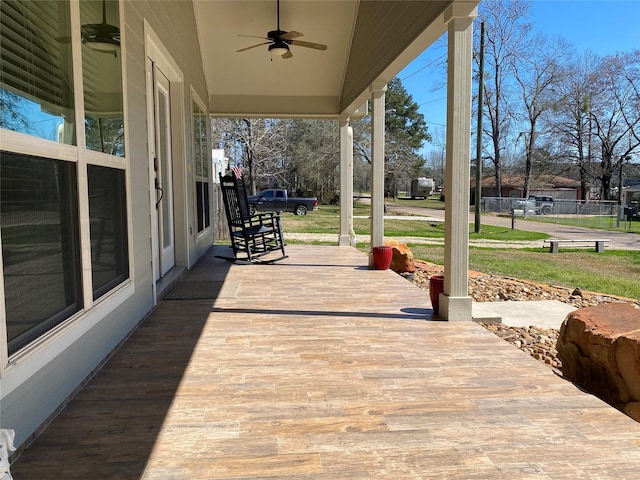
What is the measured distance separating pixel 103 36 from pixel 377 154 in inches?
141

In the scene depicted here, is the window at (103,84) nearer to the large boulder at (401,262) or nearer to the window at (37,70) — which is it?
the window at (37,70)

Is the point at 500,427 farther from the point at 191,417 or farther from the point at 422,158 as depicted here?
the point at 422,158

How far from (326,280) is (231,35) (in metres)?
3.64

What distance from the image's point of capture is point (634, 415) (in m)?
2.25

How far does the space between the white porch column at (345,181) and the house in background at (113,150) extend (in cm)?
140

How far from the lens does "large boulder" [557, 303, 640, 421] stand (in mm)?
2352

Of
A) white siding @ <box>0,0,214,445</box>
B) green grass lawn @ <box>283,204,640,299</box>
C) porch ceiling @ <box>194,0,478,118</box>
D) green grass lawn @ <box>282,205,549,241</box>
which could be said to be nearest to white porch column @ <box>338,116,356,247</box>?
porch ceiling @ <box>194,0,478,118</box>

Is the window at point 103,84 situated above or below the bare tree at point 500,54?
below

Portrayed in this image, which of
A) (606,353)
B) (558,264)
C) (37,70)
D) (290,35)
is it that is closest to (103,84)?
(37,70)

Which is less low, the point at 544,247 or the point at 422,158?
the point at 422,158

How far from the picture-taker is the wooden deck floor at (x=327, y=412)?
5.19ft

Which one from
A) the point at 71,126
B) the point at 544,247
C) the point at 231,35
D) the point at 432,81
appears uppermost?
the point at 432,81

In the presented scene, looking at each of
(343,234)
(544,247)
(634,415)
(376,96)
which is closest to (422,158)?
(544,247)

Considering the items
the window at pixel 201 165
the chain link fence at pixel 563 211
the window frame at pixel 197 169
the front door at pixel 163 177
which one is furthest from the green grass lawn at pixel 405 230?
the front door at pixel 163 177
